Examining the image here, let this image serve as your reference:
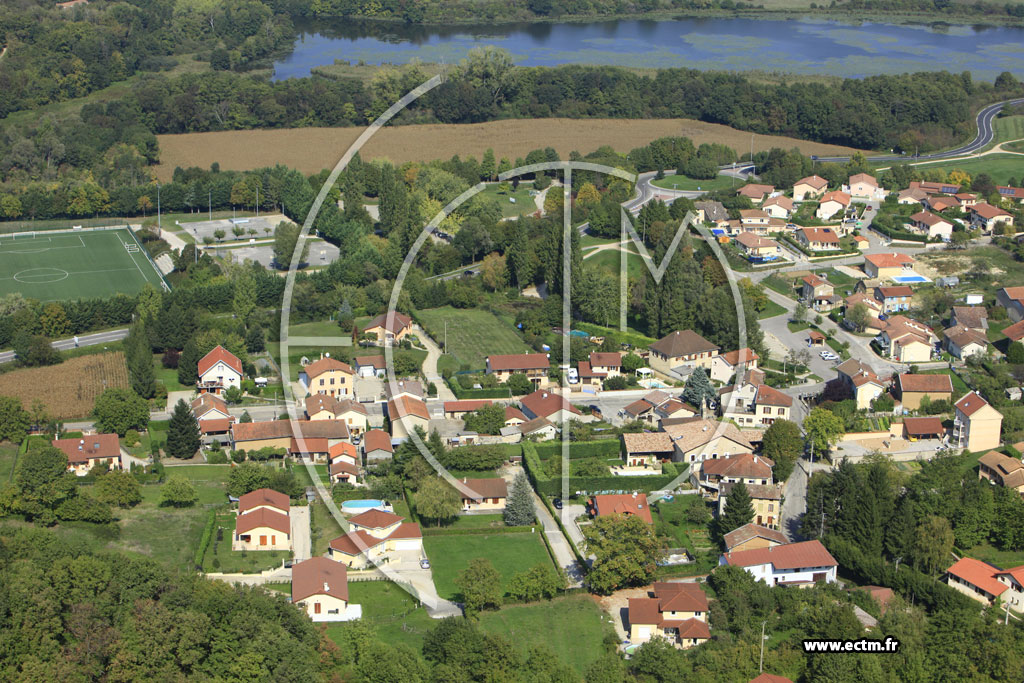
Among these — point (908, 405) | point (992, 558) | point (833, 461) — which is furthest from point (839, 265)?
point (992, 558)

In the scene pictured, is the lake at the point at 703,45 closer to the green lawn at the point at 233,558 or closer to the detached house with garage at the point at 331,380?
the detached house with garage at the point at 331,380

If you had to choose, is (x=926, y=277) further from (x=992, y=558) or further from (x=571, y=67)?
(x=571, y=67)

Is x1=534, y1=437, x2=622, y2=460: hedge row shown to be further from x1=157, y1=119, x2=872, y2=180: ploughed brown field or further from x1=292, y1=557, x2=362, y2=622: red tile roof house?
x1=157, y1=119, x2=872, y2=180: ploughed brown field

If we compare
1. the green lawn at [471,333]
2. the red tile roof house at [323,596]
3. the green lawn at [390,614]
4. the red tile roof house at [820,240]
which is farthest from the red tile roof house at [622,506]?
the red tile roof house at [820,240]

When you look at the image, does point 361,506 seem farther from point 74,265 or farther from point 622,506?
point 74,265

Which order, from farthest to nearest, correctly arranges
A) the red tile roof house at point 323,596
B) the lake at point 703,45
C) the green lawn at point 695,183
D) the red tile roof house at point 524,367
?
the lake at point 703,45 → the green lawn at point 695,183 → the red tile roof house at point 524,367 → the red tile roof house at point 323,596

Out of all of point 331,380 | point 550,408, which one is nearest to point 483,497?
point 550,408

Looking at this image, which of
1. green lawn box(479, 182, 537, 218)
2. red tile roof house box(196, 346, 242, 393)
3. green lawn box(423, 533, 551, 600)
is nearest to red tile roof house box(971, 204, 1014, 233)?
green lawn box(479, 182, 537, 218)
